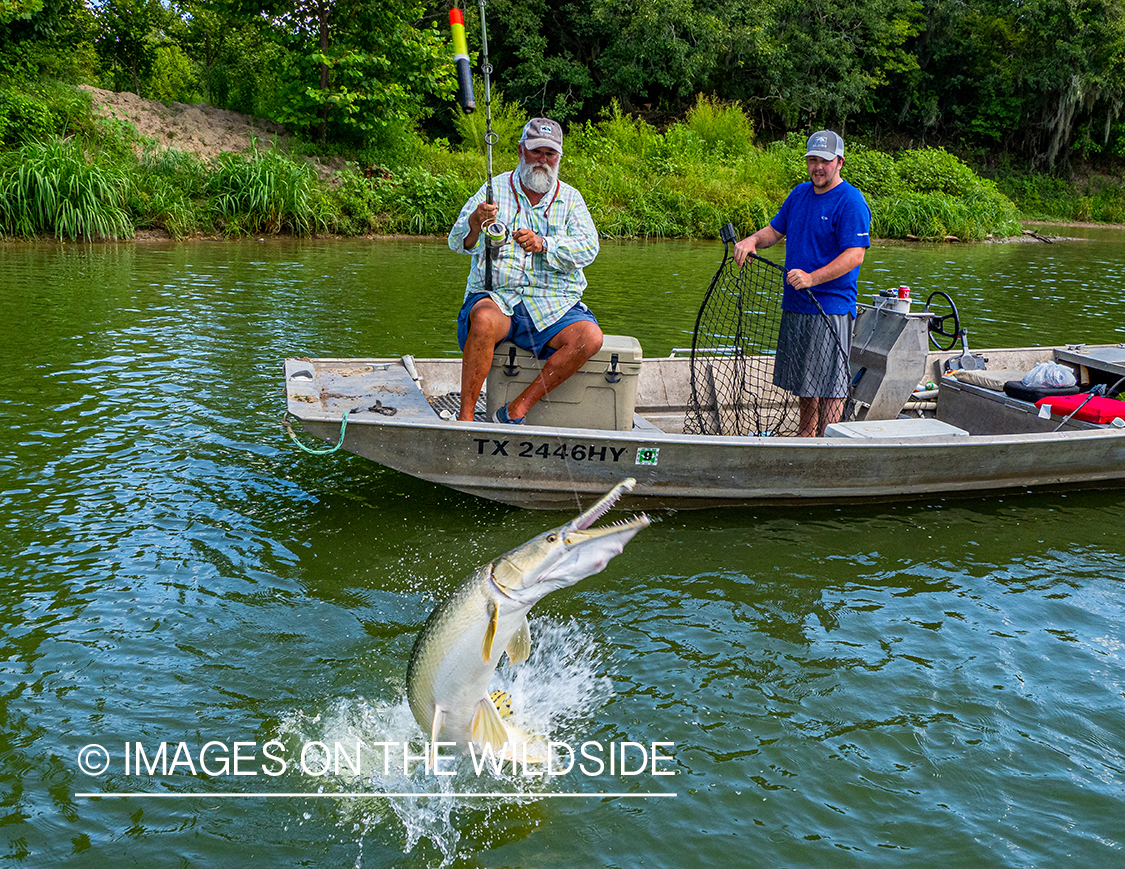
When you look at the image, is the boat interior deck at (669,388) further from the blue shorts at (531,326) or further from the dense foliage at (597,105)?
the dense foliage at (597,105)

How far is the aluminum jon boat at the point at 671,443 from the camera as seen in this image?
5797mm

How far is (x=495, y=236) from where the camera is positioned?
571 cm

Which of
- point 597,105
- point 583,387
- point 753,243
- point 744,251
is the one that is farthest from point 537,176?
point 597,105

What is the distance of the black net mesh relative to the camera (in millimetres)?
6560

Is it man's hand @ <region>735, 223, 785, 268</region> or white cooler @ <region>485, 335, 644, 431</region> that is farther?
man's hand @ <region>735, 223, 785, 268</region>

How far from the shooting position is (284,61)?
2706 cm

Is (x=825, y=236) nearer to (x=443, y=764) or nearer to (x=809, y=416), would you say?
(x=809, y=416)

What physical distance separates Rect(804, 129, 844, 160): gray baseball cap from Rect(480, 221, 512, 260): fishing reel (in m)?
2.05

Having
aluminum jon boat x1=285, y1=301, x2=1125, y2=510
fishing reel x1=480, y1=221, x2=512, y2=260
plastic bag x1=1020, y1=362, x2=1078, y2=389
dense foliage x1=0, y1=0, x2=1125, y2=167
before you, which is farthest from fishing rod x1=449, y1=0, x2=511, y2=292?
dense foliage x1=0, y1=0, x2=1125, y2=167

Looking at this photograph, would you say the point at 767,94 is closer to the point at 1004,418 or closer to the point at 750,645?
the point at 1004,418

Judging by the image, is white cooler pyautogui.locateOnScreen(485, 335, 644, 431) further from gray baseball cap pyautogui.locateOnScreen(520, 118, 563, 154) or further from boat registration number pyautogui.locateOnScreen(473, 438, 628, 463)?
gray baseball cap pyautogui.locateOnScreen(520, 118, 563, 154)

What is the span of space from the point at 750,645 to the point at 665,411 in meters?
3.47

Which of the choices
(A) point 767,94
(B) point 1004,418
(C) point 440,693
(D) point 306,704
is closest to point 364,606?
(D) point 306,704

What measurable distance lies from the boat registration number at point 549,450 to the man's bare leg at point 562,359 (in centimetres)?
31
